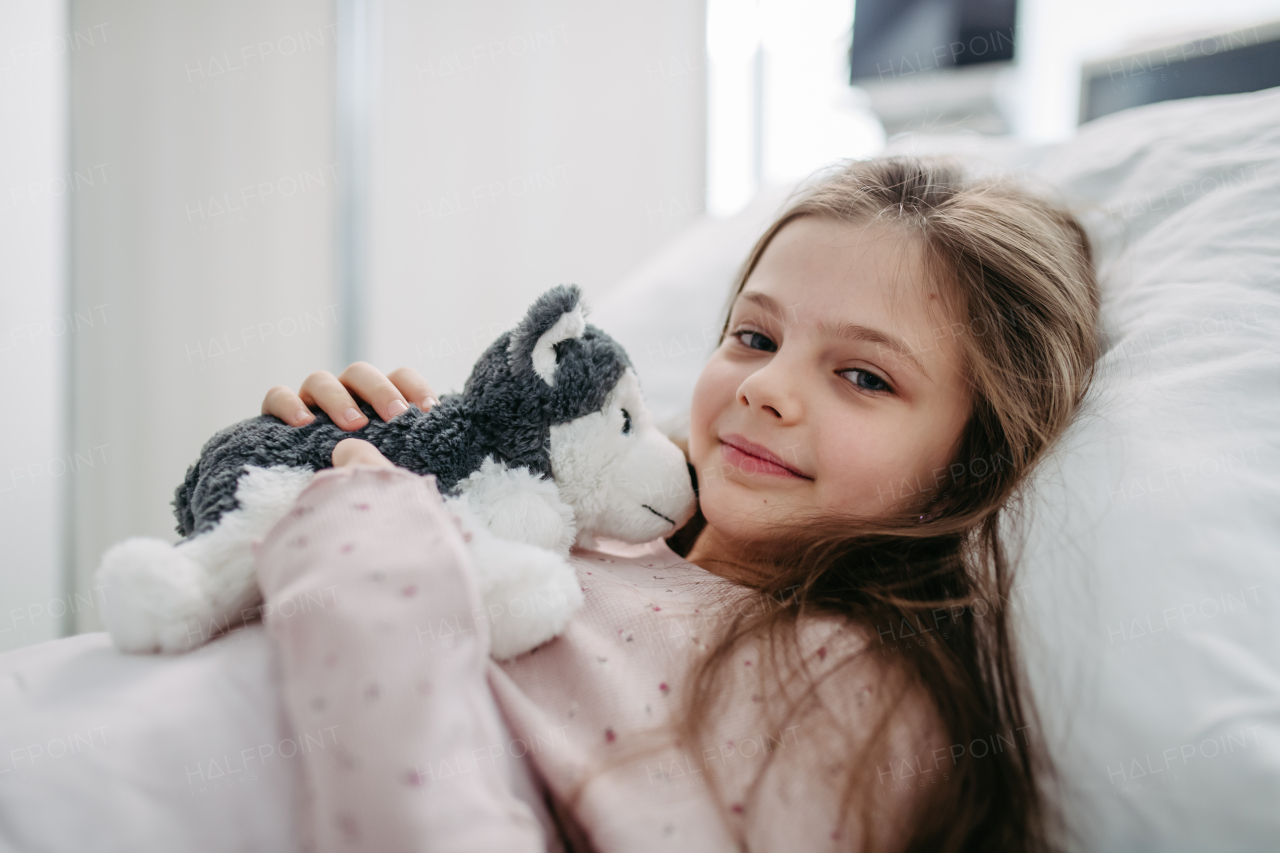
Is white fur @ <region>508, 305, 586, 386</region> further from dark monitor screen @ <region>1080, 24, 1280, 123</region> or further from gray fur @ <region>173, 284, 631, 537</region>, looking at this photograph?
dark monitor screen @ <region>1080, 24, 1280, 123</region>

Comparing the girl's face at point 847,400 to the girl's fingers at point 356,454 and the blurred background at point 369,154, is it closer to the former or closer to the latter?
the girl's fingers at point 356,454

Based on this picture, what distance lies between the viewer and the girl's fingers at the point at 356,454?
527mm

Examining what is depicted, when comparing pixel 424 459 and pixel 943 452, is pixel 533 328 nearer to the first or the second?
pixel 424 459

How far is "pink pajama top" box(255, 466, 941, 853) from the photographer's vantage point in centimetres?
40

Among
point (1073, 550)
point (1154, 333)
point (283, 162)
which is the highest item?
point (283, 162)

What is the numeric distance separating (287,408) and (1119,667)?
0.62 m

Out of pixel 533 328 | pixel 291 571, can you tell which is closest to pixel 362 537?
pixel 291 571

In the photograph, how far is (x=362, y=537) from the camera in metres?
0.45

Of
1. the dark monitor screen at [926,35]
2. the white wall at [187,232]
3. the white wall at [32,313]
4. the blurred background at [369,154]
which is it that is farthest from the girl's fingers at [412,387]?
the dark monitor screen at [926,35]

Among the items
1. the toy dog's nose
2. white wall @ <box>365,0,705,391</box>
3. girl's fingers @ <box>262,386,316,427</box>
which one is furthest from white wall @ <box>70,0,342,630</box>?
the toy dog's nose

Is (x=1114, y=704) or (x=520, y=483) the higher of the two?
(x=520, y=483)

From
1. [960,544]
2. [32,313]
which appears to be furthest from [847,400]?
[32,313]

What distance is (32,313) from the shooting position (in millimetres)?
1376

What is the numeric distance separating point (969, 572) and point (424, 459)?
0.43m
